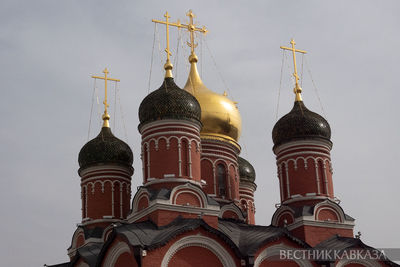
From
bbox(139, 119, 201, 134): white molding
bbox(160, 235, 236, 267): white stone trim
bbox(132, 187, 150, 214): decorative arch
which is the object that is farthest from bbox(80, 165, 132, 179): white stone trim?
bbox(160, 235, 236, 267): white stone trim

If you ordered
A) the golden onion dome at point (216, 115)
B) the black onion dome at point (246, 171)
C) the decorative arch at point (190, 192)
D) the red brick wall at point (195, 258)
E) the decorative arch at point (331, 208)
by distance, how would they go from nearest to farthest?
the red brick wall at point (195, 258)
the decorative arch at point (190, 192)
the decorative arch at point (331, 208)
the golden onion dome at point (216, 115)
the black onion dome at point (246, 171)

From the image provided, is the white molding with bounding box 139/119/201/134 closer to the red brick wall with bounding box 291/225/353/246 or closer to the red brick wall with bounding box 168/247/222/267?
the red brick wall with bounding box 168/247/222/267

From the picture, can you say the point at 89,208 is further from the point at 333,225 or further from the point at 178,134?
the point at 333,225

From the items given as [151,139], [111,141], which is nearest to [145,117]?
[151,139]

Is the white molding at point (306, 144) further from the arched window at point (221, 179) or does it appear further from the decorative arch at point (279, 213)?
the arched window at point (221, 179)

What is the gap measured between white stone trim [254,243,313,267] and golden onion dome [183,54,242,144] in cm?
584

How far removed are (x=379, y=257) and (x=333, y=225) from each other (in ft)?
5.65

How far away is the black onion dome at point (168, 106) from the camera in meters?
20.2

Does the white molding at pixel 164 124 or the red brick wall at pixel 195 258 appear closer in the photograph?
the red brick wall at pixel 195 258

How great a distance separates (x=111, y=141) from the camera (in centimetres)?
2409

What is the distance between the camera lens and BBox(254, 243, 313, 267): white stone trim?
1833cm

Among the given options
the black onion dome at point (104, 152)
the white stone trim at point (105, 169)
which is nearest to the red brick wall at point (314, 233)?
the white stone trim at point (105, 169)

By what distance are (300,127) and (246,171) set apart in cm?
590

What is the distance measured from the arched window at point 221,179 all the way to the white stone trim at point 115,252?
5862 mm
